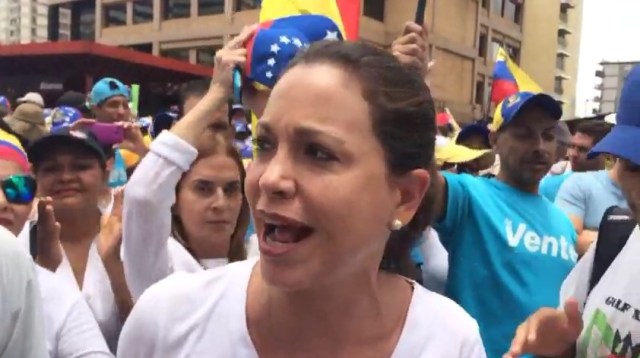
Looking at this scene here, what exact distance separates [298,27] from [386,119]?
968 mm

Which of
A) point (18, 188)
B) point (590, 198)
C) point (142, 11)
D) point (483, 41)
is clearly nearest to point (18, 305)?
point (18, 188)

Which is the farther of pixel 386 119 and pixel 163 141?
pixel 163 141

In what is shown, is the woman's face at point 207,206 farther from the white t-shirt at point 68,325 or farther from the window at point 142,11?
the window at point 142,11

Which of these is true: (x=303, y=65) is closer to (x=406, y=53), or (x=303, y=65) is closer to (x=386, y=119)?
(x=386, y=119)

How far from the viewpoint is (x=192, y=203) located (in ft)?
9.03

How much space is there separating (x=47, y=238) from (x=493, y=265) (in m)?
1.71

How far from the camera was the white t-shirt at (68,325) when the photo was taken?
2.29 meters

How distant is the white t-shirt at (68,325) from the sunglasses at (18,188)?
265 millimetres

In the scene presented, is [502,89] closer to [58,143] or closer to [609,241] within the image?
[58,143]

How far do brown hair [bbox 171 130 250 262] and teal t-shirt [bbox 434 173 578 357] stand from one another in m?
0.81

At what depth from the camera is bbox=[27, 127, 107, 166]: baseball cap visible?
318 centimetres

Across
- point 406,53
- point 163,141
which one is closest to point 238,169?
point 163,141

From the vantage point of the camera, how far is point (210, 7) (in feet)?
104

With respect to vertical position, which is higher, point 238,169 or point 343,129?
point 343,129
